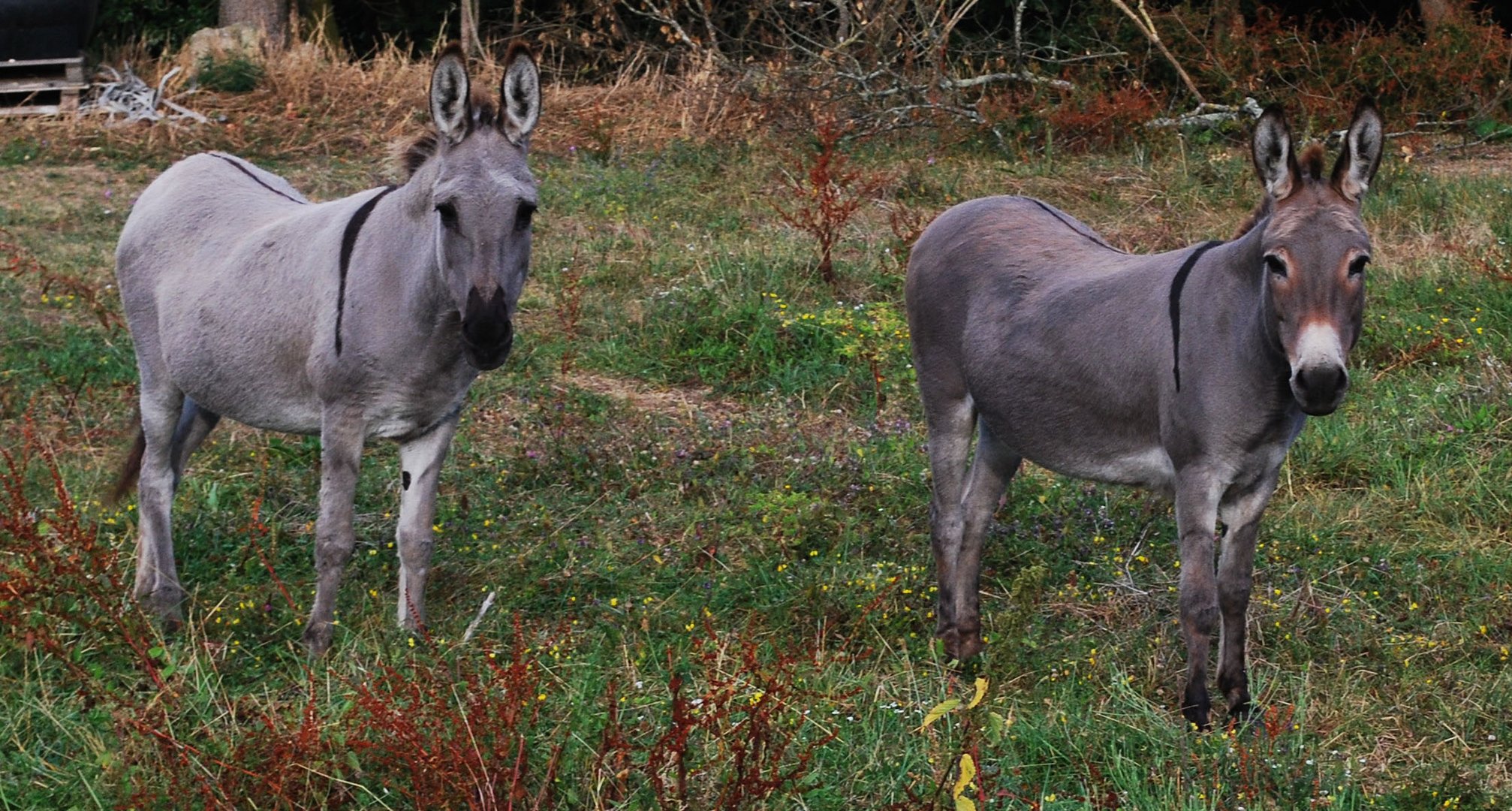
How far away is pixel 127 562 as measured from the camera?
4816mm

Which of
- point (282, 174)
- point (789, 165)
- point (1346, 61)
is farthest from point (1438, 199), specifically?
point (282, 174)

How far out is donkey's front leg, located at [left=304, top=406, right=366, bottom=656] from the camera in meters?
4.16

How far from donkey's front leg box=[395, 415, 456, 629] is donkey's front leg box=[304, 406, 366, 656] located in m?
0.19

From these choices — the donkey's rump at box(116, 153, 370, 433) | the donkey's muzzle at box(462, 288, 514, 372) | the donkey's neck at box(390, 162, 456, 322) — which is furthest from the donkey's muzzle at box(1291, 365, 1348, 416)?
the donkey's rump at box(116, 153, 370, 433)

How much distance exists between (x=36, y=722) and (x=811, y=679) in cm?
202

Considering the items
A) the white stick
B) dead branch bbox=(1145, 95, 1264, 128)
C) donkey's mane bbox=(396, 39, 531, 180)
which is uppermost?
donkey's mane bbox=(396, 39, 531, 180)

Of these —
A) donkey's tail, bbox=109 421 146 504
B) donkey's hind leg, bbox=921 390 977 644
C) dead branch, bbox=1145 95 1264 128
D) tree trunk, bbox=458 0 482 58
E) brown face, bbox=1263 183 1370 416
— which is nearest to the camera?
brown face, bbox=1263 183 1370 416

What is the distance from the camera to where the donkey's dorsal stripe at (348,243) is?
4188 millimetres

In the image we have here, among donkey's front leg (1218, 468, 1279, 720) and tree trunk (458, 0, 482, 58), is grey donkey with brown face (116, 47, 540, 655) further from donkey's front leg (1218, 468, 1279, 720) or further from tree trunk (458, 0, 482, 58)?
tree trunk (458, 0, 482, 58)

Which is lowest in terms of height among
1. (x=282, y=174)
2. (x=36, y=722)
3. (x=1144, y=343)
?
(x=282, y=174)

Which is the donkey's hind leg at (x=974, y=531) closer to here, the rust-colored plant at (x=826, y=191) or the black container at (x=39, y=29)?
the rust-colored plant at (x=826, y=191)

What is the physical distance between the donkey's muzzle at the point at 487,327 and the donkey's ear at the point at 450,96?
0.53 m

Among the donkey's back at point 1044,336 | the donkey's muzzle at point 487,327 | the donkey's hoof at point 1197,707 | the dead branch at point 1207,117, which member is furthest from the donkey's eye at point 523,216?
the dead branch at point 1207,117

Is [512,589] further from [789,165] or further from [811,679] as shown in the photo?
[789,165]
